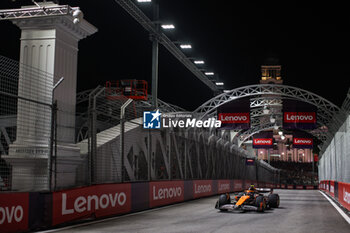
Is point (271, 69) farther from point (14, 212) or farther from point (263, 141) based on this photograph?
point (14, 212)

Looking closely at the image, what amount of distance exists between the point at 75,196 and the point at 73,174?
1925mm

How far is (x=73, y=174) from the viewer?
40.8 ft

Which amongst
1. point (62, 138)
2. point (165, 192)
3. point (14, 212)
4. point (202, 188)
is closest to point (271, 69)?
point (202, 188)

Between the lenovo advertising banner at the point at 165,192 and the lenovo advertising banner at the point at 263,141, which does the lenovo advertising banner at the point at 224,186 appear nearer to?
the lenovo advertising banner at the point at 165,192

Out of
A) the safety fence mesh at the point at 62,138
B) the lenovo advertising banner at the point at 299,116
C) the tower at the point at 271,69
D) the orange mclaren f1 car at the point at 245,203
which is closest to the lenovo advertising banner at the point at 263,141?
the lenovo advertising banner at the point at 299,116

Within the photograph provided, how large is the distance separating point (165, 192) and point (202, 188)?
666 cm

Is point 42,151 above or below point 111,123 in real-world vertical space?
below

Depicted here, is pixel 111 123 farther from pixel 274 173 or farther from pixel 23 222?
pixel 274 173

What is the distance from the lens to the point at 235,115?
30.2 m

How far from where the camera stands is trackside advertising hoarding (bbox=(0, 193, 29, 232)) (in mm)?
8281

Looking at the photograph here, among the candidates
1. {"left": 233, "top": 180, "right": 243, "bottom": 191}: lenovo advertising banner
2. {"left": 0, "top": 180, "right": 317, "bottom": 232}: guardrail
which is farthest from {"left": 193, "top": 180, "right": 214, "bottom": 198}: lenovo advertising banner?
{"left": 233, "top": 180, "right": 243, "bottom": 191}: lenovo advertising banner

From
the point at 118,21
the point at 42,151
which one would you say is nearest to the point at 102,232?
the point at 42,151

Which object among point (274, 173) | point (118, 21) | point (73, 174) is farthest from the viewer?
point (274, 173)

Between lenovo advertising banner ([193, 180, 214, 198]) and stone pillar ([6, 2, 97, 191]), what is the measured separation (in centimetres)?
986
